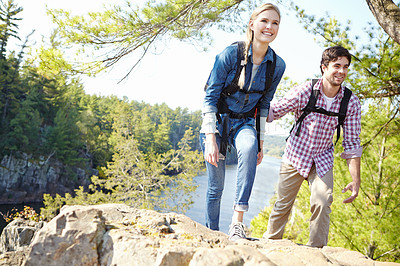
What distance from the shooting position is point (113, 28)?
477 cm

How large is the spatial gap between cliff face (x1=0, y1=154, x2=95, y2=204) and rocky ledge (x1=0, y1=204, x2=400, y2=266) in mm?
29995

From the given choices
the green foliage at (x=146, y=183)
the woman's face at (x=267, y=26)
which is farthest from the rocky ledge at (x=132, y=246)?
the green foliage at (x=146, y=183)

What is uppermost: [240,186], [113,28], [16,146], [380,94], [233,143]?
[113,28]

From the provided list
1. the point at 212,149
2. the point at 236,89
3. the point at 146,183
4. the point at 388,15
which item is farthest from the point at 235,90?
the point at 146,183

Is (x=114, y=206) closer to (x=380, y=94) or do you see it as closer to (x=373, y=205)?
(x=380, y=94)

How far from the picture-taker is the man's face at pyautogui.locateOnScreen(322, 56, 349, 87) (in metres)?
2.38

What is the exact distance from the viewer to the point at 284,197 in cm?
266

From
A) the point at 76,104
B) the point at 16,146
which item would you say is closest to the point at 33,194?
the point at 16,146

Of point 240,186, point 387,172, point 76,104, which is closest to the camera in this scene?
point 240,186

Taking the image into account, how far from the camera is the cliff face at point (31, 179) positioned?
28047mm

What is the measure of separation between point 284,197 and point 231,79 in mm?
1068

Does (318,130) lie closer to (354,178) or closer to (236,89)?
(354,178)

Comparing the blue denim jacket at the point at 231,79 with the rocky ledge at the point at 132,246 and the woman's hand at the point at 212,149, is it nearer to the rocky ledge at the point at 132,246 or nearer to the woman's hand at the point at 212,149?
the woman's hand at the point at 212,149

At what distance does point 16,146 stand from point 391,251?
100ft
